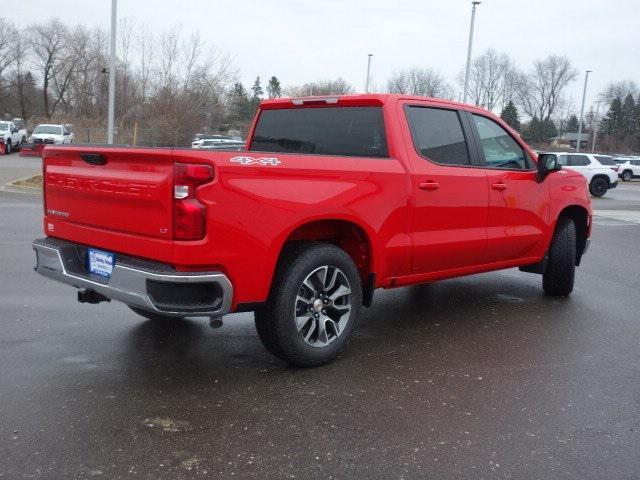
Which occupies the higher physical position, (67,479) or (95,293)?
(95,293)

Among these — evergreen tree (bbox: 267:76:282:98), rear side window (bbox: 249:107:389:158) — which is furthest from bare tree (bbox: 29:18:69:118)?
rear side window (bbox: 249:107:389:158)

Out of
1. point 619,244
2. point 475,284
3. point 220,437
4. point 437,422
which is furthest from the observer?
point 619,244

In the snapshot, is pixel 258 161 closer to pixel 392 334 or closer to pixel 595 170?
pixel 392 334

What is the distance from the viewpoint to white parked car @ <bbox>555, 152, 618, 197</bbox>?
25.8m

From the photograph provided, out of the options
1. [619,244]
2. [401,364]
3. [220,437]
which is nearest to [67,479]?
[220,437]

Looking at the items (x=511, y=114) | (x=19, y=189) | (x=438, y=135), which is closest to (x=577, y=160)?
(x=19, y=189)

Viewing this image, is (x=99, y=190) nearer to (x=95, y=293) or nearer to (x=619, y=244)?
(x=95, y=293)

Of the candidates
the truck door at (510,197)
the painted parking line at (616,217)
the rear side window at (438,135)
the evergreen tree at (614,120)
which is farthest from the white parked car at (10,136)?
the evergreen tree at (614,120)

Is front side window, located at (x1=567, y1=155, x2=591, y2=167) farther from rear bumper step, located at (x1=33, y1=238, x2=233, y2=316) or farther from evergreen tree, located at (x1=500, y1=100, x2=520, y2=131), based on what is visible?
evergreen tree, located at (x1=500, y1=100, x2=520, y2=131)

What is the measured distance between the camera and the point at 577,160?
87.7 ft

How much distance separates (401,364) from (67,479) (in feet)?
7.80

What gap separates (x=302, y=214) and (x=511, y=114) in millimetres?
93593

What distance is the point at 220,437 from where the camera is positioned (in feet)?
11.0

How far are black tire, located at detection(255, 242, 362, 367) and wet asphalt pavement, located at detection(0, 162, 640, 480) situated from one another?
0.47ft
